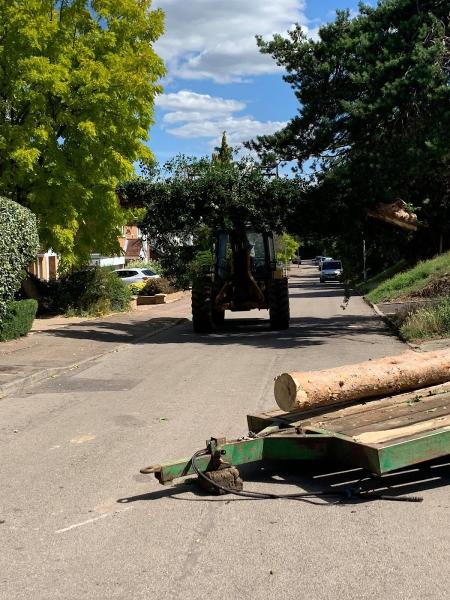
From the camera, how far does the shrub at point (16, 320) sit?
16109mm

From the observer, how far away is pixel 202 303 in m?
19.6

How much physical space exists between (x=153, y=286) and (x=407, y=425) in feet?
108

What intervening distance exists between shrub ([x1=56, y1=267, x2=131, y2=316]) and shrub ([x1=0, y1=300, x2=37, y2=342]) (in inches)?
265

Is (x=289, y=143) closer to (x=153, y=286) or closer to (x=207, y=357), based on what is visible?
(x=207, y=357)

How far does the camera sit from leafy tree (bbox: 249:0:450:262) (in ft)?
52.4

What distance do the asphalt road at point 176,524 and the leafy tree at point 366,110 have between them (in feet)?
30.7

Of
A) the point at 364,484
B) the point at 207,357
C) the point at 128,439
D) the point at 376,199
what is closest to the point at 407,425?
the point at 364,484

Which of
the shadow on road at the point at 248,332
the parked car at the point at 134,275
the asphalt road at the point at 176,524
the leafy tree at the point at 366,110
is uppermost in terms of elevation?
the leafy tree at the point at 366,110

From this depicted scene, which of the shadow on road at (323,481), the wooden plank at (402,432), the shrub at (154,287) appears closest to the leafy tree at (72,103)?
the shadow on road at (323,481)

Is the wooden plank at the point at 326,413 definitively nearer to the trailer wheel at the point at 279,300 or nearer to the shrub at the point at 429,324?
the shrub at the point at 429,324

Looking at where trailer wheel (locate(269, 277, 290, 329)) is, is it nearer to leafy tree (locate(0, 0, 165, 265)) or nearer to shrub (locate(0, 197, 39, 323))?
leafy tree (locate(0, 0, 165, 265))

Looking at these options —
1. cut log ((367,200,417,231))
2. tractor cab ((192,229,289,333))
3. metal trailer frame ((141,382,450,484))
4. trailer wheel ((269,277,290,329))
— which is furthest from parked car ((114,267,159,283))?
metal trailer frame ((141,382,450,484))

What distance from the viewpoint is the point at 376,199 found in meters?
17.8

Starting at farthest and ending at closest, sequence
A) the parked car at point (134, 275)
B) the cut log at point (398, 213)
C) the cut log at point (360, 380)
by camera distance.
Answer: the parked car at point (134, 275) → the cut log at point (398, 213) → the cut log at point (360, 380)
